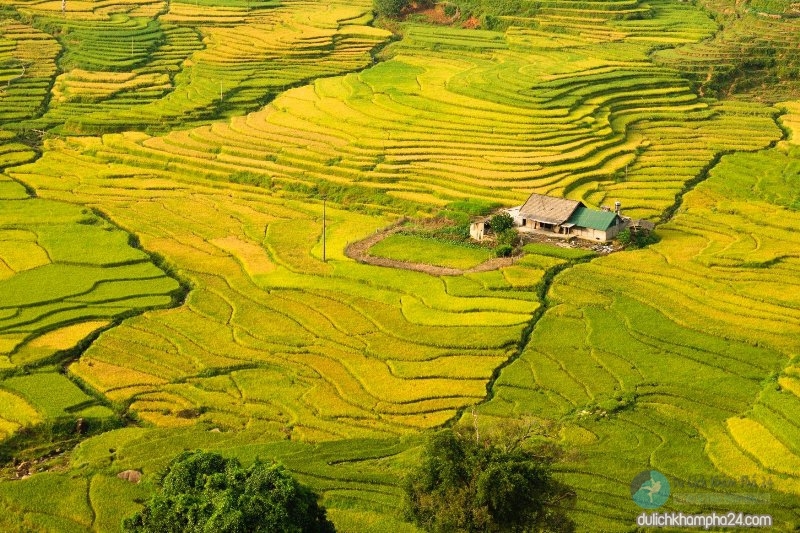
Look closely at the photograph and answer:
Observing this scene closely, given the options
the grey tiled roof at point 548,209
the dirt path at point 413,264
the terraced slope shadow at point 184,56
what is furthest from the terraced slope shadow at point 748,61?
the dirt path at point 413,264

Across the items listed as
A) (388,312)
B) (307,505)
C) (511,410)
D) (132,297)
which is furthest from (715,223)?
(307,505)

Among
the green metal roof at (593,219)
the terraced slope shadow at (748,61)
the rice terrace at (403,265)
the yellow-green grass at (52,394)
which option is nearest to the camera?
the rice terrace at (403,265)

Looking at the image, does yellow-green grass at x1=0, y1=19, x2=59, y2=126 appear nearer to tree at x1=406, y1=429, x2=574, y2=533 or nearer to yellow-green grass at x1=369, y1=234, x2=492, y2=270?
yellow-green grass at x1=369, y1=234, x2=492, y2=270

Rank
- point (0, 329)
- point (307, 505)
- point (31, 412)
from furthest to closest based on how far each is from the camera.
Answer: point (0, 329)
point (31, 412)
point (307, 505)

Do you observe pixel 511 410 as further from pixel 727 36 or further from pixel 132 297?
pixel 727 36

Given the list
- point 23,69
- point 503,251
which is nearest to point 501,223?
point 503,251

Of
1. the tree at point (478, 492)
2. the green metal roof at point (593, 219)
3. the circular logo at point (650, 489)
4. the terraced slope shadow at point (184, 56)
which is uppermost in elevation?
the tree at point (478, 492)

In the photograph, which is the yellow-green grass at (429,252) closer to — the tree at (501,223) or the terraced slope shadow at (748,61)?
the tree at (501,223)
